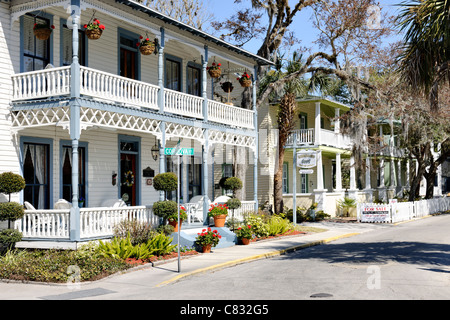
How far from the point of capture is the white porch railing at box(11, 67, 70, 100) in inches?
591

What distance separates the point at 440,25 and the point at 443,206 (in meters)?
29.7

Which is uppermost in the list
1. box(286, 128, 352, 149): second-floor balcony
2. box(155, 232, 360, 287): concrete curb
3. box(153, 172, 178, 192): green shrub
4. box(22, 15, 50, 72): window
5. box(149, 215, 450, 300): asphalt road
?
box(22, 15, 50, 72): window

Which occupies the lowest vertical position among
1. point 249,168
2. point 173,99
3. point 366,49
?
point 249,168

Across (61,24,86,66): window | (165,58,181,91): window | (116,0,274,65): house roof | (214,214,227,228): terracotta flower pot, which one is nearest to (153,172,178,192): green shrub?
(214,214,227,228): terracotta flower pot

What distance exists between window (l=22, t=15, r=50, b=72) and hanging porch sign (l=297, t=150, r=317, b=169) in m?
12.4

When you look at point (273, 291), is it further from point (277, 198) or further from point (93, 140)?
point (277, 198)

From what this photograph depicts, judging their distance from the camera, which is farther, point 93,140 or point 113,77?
point 93,140

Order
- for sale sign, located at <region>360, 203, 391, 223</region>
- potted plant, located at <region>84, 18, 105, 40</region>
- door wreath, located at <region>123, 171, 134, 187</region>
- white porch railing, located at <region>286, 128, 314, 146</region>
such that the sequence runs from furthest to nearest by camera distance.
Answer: white porch railing, located at <region>286, 128, 314, 146</region> → for sale sign, located at <region>360, 203, 391, 223</region> → door wreath, located at <region>123, 171, 134, 187</region> → potted plant, located at <region>84, 18, 105, 40</region>

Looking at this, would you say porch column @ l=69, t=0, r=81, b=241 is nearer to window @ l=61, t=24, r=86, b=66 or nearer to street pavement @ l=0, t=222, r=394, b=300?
street pavement @ l=0, t=222, r=394, b=300

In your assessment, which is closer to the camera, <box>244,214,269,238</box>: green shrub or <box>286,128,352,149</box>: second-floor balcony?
<box>244,214,269,238</box>: green shrub

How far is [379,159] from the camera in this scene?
4144cm

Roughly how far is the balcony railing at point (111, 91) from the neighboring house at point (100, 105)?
0.12 feet

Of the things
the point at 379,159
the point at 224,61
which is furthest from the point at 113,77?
the point at 379,159

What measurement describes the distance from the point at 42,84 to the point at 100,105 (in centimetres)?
182
